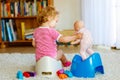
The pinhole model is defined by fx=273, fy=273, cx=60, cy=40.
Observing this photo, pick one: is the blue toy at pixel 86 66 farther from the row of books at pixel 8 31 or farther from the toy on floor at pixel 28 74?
the row of books at pixel 8 31

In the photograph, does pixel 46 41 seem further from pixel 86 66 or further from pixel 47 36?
pixel 86 66

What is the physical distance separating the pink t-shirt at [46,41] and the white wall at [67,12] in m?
1.61

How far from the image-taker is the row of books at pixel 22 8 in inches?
136

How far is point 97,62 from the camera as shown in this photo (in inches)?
75.8

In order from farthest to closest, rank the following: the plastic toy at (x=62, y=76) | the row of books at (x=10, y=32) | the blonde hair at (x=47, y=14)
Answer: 1. the row of books at (x=10, y=32)
2. the blonde hair at (x=47, y=14)
3. the plastic toy at (x=62, y=76)

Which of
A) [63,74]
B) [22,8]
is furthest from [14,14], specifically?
[63,74]

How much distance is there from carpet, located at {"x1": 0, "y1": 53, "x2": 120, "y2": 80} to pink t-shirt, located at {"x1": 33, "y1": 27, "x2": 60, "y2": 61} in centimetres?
19

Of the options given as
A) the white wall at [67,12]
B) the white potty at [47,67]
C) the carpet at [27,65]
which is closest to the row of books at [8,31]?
the white wall at [67,12]

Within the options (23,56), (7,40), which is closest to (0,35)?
(7,40)

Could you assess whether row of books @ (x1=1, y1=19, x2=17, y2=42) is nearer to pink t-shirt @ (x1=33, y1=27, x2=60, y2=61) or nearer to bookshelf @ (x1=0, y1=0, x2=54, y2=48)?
bookshelf @ (x1=0, y1=0, x2=54, y2=48)

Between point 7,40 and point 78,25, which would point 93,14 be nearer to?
point 7,40

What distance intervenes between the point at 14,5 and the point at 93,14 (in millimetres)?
1009

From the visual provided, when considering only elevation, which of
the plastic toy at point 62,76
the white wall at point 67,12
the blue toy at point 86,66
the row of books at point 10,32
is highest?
the white wall at point 67,12

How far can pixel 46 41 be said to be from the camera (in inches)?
77.7
